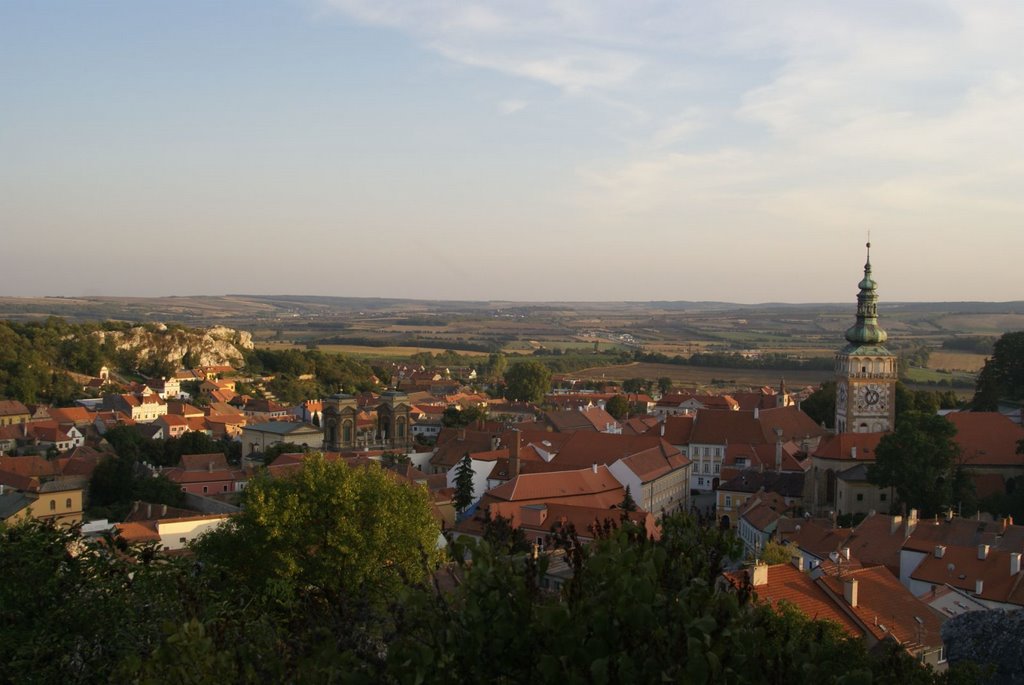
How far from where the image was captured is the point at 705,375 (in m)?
126

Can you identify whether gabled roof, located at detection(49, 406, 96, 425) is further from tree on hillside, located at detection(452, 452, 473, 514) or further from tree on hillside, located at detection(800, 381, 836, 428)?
tree on hillside, located at detection(800, 381, 836, 428)

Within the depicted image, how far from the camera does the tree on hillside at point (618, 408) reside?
257 ft

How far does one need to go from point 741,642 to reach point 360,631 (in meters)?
3.15

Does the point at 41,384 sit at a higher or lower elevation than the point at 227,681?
lower

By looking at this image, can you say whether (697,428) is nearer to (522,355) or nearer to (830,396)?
(830,396)

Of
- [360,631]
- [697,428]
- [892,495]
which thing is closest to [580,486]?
[892,495]

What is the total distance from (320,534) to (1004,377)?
47.5 meters

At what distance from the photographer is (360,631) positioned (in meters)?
7.88

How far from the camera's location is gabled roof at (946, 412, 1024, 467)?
40906 mm

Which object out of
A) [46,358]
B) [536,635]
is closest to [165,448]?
[46,358]

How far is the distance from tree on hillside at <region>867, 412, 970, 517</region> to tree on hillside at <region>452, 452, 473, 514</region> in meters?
15.0

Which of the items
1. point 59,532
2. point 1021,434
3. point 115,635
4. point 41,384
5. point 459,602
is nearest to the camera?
point 459,602

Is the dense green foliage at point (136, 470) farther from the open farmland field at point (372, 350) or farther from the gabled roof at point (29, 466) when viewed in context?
the open farmland field at point (372, 350)

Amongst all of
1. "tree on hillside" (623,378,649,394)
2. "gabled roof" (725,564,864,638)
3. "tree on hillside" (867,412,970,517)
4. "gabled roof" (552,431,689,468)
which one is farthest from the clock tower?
"tree on hillside" (623,378,649,394)
